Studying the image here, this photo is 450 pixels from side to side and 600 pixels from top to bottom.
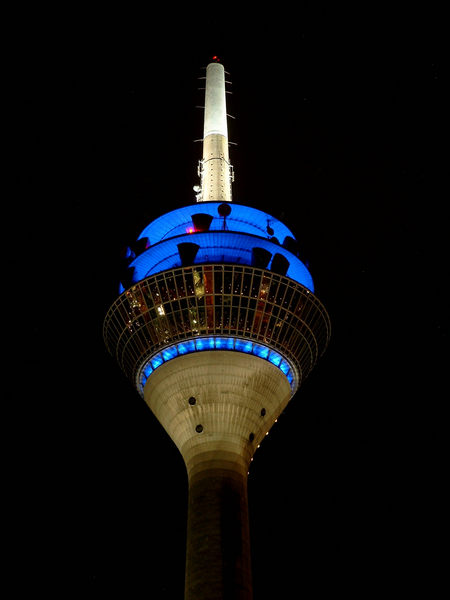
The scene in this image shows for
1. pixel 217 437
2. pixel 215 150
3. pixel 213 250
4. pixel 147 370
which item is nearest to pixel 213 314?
pixel 213 250

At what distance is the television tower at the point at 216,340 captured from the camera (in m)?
33.6

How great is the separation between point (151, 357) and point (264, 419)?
23.5ft

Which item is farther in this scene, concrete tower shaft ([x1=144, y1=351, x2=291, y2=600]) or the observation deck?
the observation deck

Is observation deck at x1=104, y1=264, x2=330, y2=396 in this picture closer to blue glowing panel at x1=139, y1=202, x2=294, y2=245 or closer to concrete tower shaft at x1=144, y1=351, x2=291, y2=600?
concrete tower shaft at x1=144, y1=351, x2=291, y2=600

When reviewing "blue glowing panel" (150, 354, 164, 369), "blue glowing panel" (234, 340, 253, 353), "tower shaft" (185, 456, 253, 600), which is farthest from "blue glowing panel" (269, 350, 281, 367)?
"tower shaft" (185, 456, 253, 600)

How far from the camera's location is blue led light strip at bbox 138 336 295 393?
3716 centimetres

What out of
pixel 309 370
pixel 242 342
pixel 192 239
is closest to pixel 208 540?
pixel 242 342

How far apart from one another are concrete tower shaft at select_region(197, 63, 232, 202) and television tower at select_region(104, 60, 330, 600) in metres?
6.55

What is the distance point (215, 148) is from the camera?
49594mm

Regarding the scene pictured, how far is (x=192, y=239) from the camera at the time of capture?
38000 millimetres

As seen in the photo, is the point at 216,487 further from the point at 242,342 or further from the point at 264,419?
the point at 242,342

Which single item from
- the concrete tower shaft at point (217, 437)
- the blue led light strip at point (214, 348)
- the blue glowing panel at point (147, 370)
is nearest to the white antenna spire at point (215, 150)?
the blue led light strip at point (214, 348)

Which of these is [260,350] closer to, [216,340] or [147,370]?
[216,340]

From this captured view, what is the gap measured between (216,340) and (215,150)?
17789 mm
